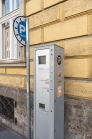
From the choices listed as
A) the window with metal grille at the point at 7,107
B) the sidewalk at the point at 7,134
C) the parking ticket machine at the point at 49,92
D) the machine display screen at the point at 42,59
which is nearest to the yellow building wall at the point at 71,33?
the parking ticket machine at the point at 49,92

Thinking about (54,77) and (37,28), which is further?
(37,28)

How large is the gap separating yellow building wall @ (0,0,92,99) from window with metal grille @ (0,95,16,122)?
2033 mm

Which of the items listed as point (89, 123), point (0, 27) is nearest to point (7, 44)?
point (0, 27)

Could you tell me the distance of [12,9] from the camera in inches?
179

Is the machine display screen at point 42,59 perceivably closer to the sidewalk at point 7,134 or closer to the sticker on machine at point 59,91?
the sticker on machine at point 59,91

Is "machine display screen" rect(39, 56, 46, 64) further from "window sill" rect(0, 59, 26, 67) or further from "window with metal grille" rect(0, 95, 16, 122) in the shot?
"window with metal grille" rect(0, 95, 16, 122)

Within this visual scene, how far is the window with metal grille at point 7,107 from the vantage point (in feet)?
12.9

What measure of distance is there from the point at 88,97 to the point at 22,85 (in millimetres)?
1900

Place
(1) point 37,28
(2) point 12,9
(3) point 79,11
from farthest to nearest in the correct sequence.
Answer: (2) point 12,9, (1) point 37,28, (3) point 79,11

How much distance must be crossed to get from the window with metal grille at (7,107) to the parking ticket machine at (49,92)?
1.71 metres

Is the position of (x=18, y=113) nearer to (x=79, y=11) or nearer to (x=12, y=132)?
(x=12, y=132)

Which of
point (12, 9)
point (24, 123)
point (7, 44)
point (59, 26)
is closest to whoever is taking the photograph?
point (59, 26)

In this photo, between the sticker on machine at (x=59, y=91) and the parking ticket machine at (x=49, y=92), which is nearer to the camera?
the parking ticket machine at (x=49, y=92)

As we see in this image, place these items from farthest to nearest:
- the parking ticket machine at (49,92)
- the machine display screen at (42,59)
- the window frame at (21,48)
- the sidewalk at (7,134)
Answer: the window frame at (21,48) < the sidewalk at (7,134) < the machine display screen at (42,59) < the parking ticket machine at (49,92)
